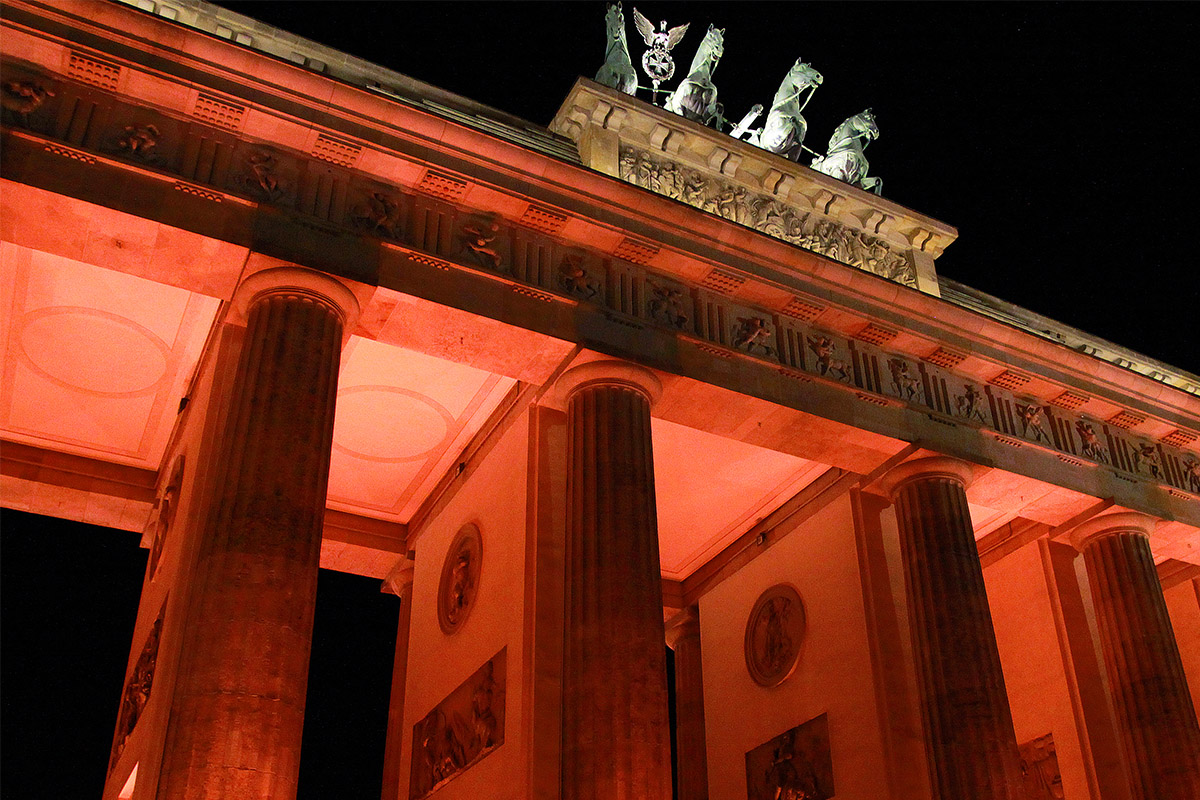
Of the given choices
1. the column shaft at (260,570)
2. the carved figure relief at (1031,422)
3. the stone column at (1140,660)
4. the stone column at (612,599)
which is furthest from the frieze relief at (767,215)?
the column shaft at (260,570)

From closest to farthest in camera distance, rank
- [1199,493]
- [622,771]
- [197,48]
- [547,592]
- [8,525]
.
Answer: [622,771] → [197,48] → [547,592] → [1199,493] → [8,525]

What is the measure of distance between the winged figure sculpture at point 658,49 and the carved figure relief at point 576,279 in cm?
580

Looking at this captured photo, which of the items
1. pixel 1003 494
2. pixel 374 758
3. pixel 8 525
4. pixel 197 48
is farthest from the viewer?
pixel 374 758

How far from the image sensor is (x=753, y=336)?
57.5 ft

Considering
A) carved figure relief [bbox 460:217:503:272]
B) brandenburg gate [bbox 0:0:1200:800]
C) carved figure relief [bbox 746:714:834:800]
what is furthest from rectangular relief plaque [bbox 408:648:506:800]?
carved figure relief [bbox 746:714:834:800]

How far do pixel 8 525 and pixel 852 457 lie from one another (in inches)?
720

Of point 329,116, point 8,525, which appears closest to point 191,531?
point 329,116

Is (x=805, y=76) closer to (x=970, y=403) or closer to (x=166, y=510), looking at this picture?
(x=970, y=403)

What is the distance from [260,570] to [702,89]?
12246 mm

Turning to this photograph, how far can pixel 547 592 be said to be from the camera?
15.8 m

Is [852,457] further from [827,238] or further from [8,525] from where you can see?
[8,525]

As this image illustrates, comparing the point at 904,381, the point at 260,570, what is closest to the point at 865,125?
the point at 904,381

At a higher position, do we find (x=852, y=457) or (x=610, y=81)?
(x=610, y=81)

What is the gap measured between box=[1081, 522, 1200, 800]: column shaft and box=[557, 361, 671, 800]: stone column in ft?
29.0
